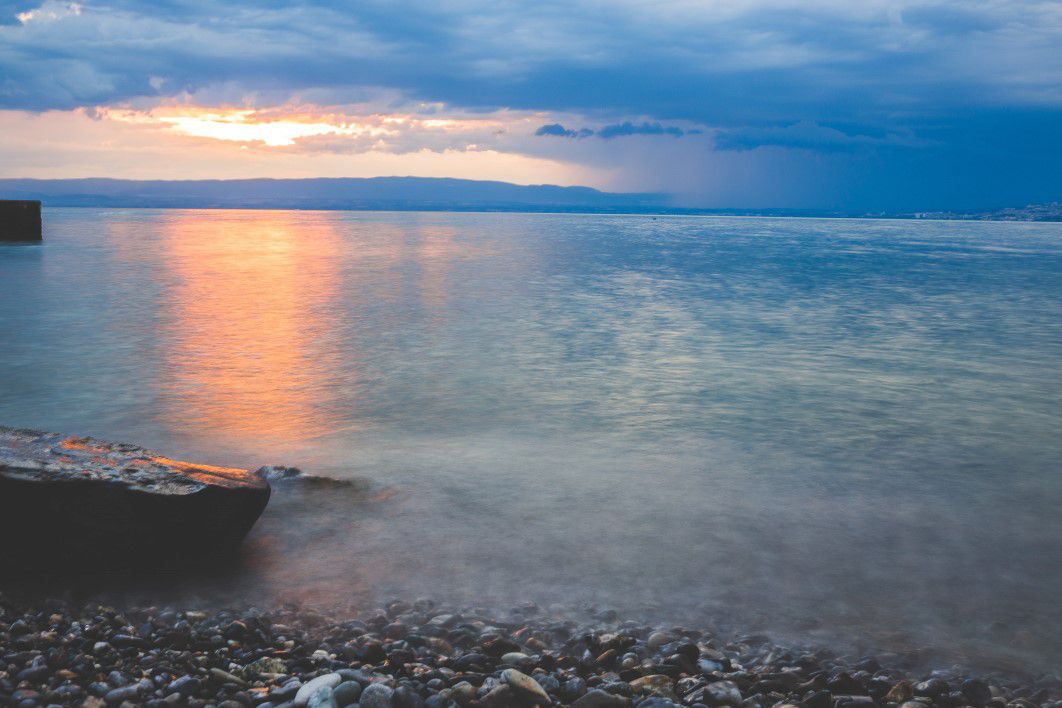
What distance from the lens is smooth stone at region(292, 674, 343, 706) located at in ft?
10.8

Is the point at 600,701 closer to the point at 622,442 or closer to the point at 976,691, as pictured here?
the point at 976,691

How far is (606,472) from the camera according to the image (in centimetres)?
666

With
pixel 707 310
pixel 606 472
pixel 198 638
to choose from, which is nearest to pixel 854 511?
pixel 606 472

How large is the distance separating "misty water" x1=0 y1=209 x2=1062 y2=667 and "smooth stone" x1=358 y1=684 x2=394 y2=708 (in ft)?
3.72

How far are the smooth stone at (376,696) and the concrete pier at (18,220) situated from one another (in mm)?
43367

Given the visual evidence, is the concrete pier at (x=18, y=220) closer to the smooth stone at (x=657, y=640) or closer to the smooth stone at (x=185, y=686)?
the smooth stone at (x=185, y=686)

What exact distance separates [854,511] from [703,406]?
3243 millimetres

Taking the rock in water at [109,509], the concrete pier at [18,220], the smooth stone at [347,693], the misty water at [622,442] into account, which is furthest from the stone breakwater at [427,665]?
the concrete pier at [18,220]

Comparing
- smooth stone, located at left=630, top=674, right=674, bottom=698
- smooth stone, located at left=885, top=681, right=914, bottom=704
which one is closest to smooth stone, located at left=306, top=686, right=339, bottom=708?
smooth stone, located at left=630, top=674, right=674, bottom=698

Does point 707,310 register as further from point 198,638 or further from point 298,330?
point 198,638

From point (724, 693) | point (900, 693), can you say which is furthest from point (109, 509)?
point (900, 693)

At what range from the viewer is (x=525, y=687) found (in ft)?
11.1

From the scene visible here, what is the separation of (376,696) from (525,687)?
1.93 feet

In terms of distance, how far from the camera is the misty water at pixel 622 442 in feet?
15.1
